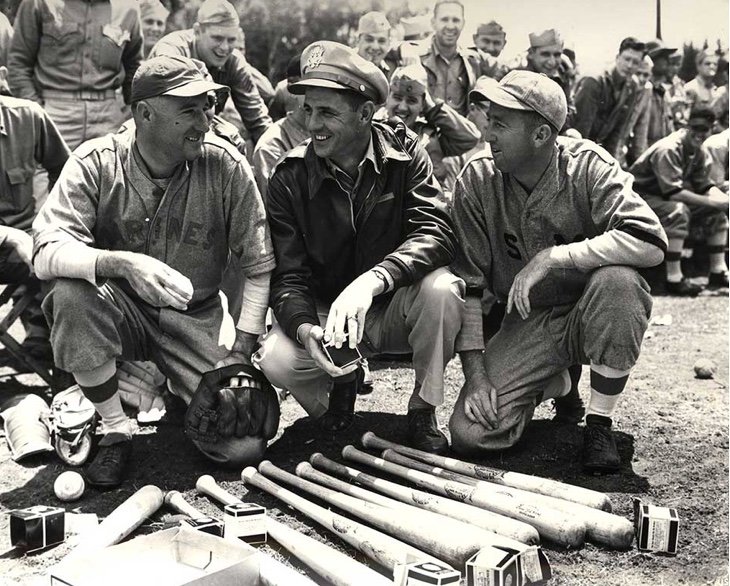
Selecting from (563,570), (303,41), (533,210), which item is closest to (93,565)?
(563,570)

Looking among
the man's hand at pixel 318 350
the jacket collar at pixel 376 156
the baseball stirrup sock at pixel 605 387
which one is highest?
the jacket collar at pixel 376 156

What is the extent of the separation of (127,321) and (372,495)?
1521mm

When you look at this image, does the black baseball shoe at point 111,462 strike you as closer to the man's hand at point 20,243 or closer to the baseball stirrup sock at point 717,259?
the man's hand at point 20,243

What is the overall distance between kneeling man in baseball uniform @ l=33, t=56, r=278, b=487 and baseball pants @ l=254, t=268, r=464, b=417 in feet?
0.37

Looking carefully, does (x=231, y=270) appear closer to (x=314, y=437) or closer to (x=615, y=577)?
(x=314, y=437)

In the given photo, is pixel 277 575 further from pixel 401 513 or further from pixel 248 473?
pixel 248 473

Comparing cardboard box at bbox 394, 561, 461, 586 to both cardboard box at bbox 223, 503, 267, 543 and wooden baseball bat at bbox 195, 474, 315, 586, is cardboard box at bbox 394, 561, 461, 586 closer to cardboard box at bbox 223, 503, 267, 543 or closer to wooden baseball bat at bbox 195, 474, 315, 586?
wooden baseball bat at bbox 195, 474, 315, 586

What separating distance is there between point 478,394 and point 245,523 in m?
1.50

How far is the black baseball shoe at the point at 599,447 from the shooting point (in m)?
3.93

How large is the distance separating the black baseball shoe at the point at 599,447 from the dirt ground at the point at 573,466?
5 centimetres

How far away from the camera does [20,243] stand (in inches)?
200

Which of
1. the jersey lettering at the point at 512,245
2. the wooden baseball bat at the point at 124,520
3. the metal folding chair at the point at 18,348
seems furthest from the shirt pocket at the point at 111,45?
the wooden baseball bat at the point at 124,520

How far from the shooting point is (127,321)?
422cm

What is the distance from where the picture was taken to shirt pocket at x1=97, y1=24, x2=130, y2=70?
6.91 meters
